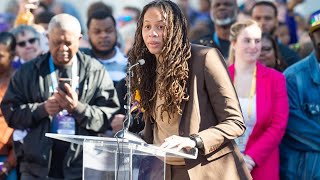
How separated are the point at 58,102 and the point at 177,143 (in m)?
2.92

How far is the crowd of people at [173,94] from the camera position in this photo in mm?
5258

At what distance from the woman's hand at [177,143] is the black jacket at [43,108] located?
2.80m

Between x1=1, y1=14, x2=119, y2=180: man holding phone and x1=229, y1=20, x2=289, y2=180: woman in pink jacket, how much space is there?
1255 mm

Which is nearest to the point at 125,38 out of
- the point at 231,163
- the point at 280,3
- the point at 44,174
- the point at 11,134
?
the point at 280,3

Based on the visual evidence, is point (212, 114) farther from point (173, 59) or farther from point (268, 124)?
point (268, 124)

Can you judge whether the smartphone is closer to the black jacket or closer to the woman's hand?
the black jacket

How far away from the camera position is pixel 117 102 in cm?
801

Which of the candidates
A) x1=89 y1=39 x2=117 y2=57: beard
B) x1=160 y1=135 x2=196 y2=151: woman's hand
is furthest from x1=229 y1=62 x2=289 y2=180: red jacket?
x1=160 y1=135 x2=196 y2=151: woman's hand

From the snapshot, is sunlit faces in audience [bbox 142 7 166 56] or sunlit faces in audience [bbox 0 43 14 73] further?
sunlit faces in audience [bbox 0 43 14 73]

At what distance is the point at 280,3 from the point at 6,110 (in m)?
5.40

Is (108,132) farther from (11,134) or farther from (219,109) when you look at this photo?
(219,109)

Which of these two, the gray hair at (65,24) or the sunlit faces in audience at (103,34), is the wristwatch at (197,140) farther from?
the sunlit faces in audience at (103,34)

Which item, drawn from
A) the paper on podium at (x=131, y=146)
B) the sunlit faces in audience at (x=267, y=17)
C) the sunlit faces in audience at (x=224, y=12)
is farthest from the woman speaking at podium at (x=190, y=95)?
the sunlit faces in audience at (x=267, y=17)

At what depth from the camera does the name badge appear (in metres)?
7.71
